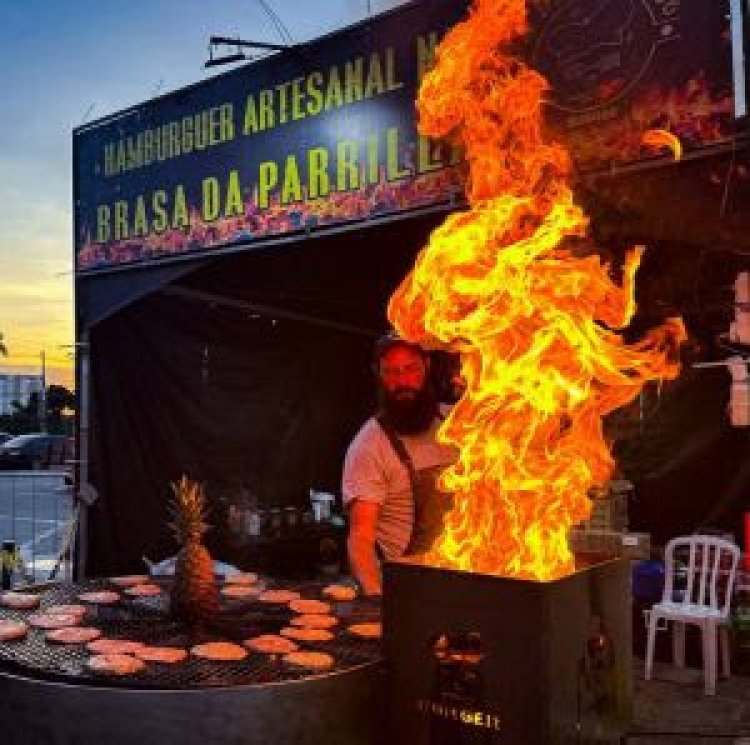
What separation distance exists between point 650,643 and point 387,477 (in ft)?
13.7

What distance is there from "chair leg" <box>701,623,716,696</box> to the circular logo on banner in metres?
4.57

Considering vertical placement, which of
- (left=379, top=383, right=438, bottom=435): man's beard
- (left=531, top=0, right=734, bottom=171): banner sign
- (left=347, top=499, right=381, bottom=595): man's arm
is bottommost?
(left=347, top=499, right=381, bottom=595): man's arm

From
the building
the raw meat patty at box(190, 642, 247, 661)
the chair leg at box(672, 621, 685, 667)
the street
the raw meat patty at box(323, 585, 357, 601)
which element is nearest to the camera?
the raw meat patty at box(190, 642, 247, 661)

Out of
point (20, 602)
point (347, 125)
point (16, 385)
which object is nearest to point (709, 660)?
point (347, 125)

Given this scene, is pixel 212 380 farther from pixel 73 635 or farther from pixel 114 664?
pixel 114 664

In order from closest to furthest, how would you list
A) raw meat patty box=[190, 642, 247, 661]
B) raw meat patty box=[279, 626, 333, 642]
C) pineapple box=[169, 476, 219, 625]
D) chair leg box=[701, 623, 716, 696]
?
raw meat patty box=[190, 642, 247, 661]
raw meat patty box=[279, 626, 333, 642]
pineapple box=[169, 476, 219, 625]
chair leg box=[701, 623, 716, 696]

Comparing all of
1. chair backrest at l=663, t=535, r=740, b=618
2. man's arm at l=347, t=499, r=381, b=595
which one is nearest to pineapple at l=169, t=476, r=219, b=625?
man's arm at l=347, t=499, r=381, b=595

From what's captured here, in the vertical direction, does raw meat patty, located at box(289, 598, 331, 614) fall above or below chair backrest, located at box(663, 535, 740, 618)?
above

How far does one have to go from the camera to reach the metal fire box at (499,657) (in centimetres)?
266

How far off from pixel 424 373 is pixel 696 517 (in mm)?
5604

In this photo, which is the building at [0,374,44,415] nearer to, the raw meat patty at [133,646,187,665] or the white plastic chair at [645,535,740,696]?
the white plastic chair at [645,535,740,696]

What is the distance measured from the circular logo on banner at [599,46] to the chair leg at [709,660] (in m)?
4.57

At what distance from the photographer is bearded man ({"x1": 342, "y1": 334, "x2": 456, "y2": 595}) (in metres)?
4.61

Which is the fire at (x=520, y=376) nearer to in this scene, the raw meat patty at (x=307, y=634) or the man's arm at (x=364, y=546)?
the raw meat patty at (x=307, y=634)
